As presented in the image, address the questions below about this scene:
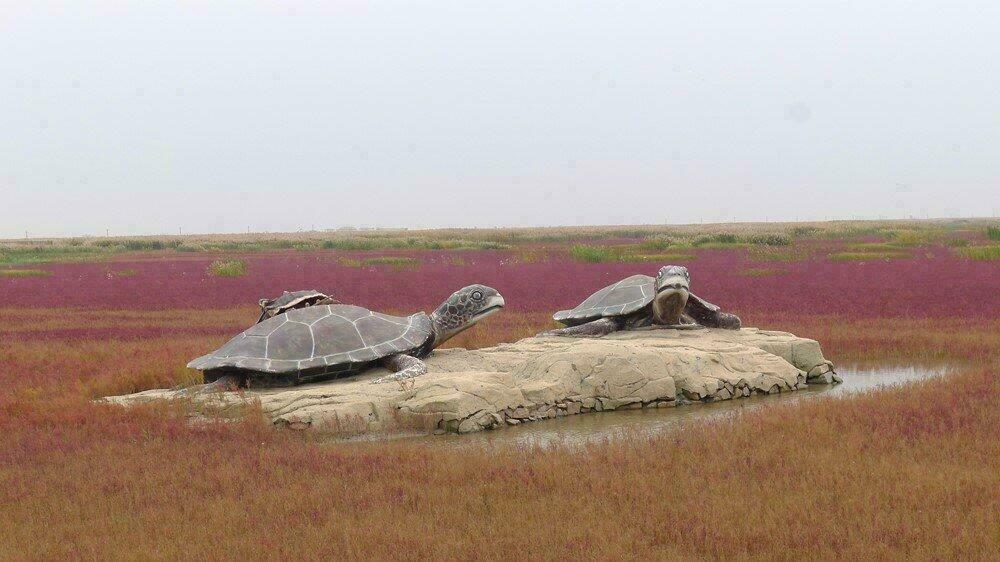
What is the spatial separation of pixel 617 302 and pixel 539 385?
15.2ft

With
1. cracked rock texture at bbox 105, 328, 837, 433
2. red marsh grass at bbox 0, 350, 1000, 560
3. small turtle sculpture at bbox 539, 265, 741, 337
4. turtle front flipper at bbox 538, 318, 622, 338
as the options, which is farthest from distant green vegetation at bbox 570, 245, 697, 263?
red marsh grass at bbox 0, 350, 1000, 560

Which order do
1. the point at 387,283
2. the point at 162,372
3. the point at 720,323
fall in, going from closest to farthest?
1. the point at 162,372
2. the point at 720,323
3. the point at 387,283

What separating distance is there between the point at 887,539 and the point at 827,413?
3538mm

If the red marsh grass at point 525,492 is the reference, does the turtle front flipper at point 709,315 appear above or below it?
above

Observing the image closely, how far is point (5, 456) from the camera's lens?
763 centimetres

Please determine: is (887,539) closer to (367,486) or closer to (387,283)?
(367,486)

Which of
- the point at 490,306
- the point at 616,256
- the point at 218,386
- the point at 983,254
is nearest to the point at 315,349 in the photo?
the point at 218,386

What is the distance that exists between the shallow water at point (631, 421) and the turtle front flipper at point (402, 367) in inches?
58.1

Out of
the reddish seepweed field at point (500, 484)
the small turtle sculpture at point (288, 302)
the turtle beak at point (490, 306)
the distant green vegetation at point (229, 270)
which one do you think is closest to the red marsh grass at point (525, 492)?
the reddish seepweed field at point (500, 484)

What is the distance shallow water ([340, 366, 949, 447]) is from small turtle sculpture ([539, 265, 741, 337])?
2868 millimetres

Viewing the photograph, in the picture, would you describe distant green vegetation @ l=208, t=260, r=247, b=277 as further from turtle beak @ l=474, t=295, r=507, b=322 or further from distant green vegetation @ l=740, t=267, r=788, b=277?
turtle beak @ l=474, t=295, r=507, b=322

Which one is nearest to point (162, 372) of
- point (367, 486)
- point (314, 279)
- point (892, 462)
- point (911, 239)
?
point (367, 486)

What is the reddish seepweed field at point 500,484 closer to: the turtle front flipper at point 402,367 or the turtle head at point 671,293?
the turtle front flipper at point 402,367

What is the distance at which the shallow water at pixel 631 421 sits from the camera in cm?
842
